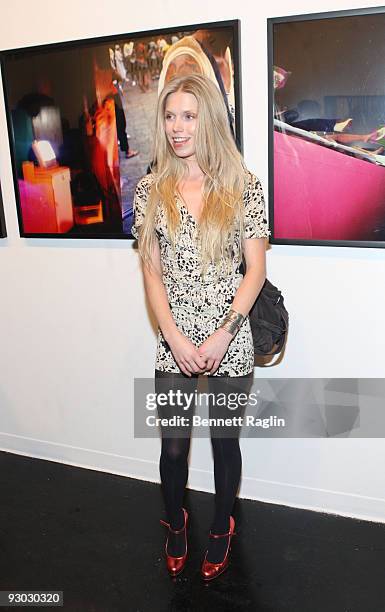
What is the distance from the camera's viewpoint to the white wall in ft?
7.21

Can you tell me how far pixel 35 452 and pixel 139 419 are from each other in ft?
2.08

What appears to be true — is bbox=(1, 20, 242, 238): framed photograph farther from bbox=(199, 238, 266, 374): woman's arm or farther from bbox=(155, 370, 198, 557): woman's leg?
bbox=(155, 370, 198, 557): woman's leg

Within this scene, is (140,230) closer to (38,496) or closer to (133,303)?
(133,303)

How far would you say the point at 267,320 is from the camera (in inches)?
83.7

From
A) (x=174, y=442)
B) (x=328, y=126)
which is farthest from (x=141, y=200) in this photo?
(x=174, y=442)

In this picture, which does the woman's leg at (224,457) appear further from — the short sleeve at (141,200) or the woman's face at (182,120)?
the woman's face at (182,120)

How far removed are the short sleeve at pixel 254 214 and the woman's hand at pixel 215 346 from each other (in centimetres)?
33

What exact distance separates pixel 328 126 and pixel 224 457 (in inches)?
46.4

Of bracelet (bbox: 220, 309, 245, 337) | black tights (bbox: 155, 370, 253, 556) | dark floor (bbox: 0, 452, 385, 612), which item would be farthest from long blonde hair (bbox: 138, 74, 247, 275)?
dark floor (bbox: 0, 452, 385, 612)

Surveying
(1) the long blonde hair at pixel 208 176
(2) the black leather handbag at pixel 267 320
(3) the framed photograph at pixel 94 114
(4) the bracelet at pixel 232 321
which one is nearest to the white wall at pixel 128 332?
(3) the framed photograph at pixel 94 114

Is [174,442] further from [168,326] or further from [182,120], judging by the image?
[182,120]

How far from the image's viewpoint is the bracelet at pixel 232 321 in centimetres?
195

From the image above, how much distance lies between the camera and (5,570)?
220 centimetres

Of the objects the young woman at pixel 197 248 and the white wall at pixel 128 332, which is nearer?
the young woman at pixel 197 248
